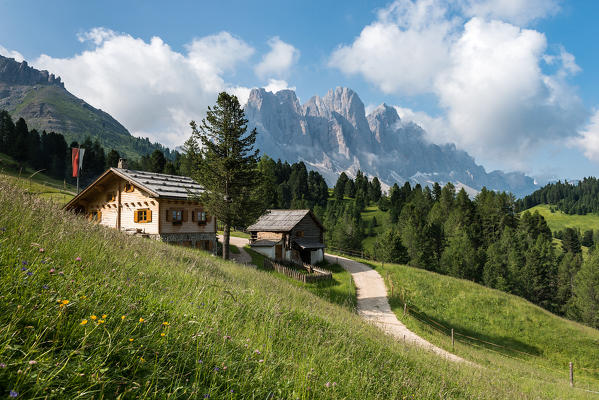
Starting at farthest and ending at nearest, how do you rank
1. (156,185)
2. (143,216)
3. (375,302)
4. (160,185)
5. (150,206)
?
(160,185), (156,185), (143,216), (150,206), (375,302)

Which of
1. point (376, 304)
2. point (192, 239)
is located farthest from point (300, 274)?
point (192, 239)

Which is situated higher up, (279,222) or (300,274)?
(279,222)

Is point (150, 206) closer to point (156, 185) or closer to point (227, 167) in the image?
point (156, 185)

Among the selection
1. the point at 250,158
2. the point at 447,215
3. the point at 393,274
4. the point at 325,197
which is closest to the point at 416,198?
the point at 447,215

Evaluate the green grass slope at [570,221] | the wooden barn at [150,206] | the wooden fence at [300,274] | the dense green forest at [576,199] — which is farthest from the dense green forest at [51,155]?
the green grass slope at [570,221]

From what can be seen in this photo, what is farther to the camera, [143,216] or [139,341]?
[143,216]

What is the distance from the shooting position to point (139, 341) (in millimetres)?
3074

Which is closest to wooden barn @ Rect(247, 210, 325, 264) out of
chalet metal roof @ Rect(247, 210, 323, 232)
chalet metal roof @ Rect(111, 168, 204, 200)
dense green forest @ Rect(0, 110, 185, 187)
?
chalet metal roof @ Rect(247, 210, 323, 232)

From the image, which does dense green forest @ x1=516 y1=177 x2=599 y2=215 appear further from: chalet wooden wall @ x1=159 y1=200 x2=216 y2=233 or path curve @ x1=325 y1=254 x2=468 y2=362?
chalet wooden wall @ x1=159 y1=200 x2=216 y2=233

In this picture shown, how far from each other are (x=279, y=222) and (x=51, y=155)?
90477 millimetres

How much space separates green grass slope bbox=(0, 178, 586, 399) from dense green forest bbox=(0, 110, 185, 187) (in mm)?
77382

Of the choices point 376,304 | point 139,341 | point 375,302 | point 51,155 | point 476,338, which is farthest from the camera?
point 51,155

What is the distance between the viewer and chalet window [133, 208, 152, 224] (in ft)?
92.0

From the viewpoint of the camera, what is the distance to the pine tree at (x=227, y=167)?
24.2 m
